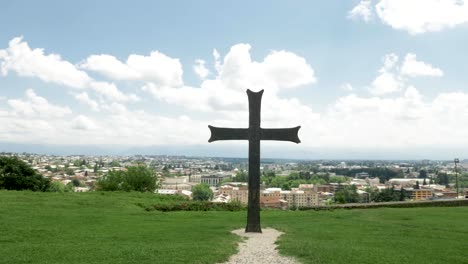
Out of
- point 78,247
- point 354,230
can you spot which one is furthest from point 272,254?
point 354,230

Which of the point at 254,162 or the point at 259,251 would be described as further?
the point at 254,162

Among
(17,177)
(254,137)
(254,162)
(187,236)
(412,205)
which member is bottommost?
(412,205)

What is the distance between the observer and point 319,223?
1630 centimetres

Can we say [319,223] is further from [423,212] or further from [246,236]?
[423,212]

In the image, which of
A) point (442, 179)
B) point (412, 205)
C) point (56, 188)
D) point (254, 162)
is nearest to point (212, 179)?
point (442, 179)

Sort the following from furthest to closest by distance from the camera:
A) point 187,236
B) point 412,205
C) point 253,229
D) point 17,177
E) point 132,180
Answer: point 132,180 < point 17,177 < point 412,205 < point 253,229 < point 187,236

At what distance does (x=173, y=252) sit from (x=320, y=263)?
3.18m

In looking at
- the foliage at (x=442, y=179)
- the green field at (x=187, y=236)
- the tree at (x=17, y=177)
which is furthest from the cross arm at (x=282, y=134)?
the foliage at (x=442, y=179)

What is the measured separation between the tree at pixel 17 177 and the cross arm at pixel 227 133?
21.5 metres

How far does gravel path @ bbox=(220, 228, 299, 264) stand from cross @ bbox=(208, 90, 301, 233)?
0.68m

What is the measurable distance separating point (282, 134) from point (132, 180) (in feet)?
90.1

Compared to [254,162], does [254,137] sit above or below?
above

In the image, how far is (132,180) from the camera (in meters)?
38.9

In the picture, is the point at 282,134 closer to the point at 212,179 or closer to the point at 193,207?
the point at 193,207
